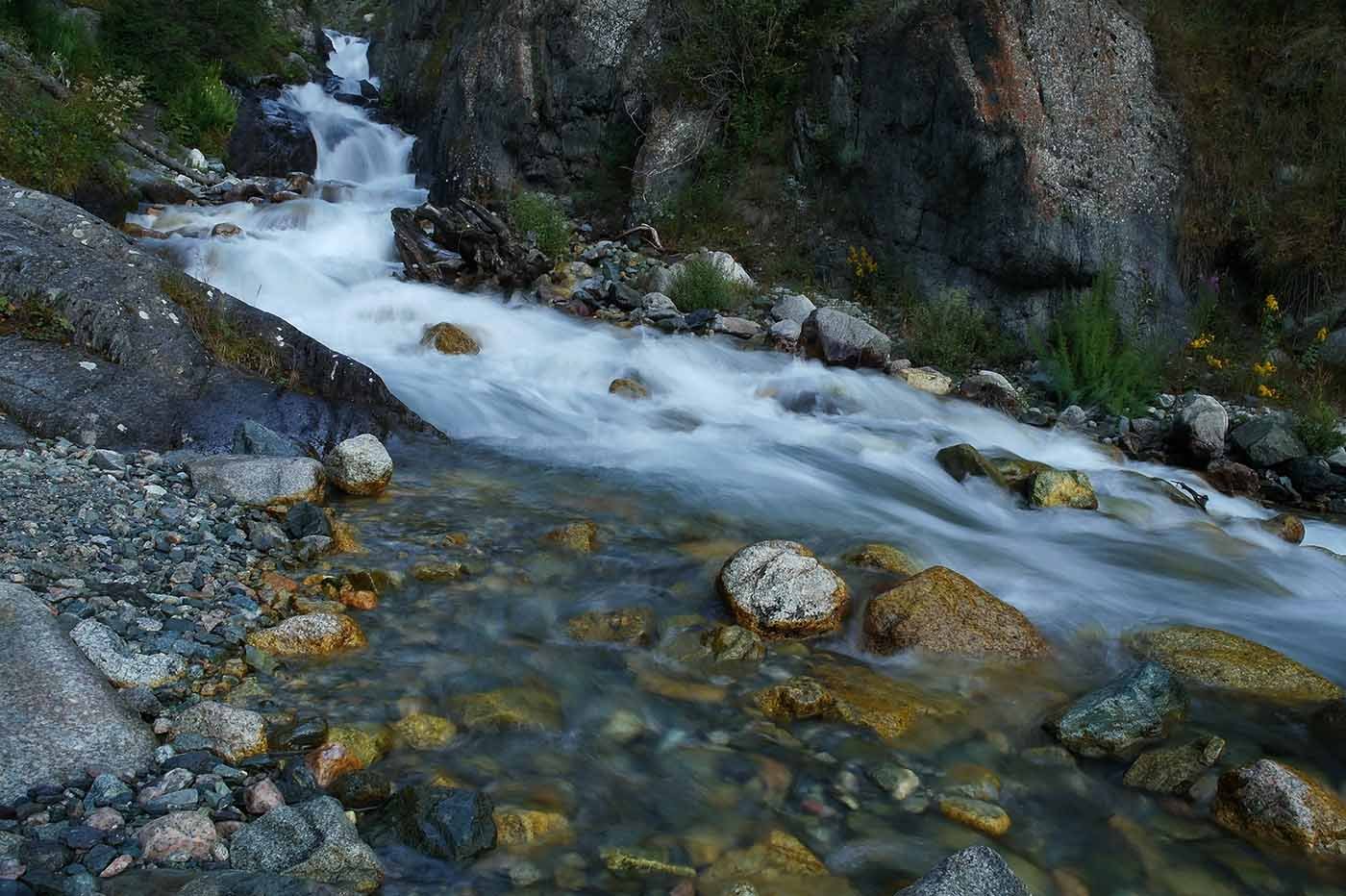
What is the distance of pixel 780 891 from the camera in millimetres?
2684

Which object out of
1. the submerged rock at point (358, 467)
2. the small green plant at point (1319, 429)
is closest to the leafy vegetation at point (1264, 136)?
the small green plant at point (1319, 429)

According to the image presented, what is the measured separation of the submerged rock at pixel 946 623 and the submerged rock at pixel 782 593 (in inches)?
8.1

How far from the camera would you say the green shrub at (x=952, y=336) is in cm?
935

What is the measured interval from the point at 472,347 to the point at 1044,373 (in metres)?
5.67

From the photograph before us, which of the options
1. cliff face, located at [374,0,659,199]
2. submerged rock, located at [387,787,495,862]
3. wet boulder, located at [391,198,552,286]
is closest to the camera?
submerged rock, located at [387,787,495,862]

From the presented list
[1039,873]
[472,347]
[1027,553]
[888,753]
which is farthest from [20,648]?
[472,347]

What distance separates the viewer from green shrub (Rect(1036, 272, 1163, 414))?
8492 millimetres

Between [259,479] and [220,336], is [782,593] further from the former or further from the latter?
[220,336]

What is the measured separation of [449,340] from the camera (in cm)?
866

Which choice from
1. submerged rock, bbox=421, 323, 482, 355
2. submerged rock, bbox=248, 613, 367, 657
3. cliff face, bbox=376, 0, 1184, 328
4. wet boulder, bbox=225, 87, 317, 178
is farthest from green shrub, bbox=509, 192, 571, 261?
submerged rock, bbox=248, 613, 367, 657

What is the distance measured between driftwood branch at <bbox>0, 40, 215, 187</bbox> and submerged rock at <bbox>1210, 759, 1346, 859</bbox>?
42.8 ft

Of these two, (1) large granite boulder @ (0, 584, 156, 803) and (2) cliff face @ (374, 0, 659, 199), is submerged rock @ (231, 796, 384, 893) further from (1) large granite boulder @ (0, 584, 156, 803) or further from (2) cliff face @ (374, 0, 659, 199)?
(2) cliff face @ (374, 0, 659, 199)

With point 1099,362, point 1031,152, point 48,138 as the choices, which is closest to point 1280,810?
point 1099,362

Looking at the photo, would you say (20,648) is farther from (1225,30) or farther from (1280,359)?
(1225,30)
